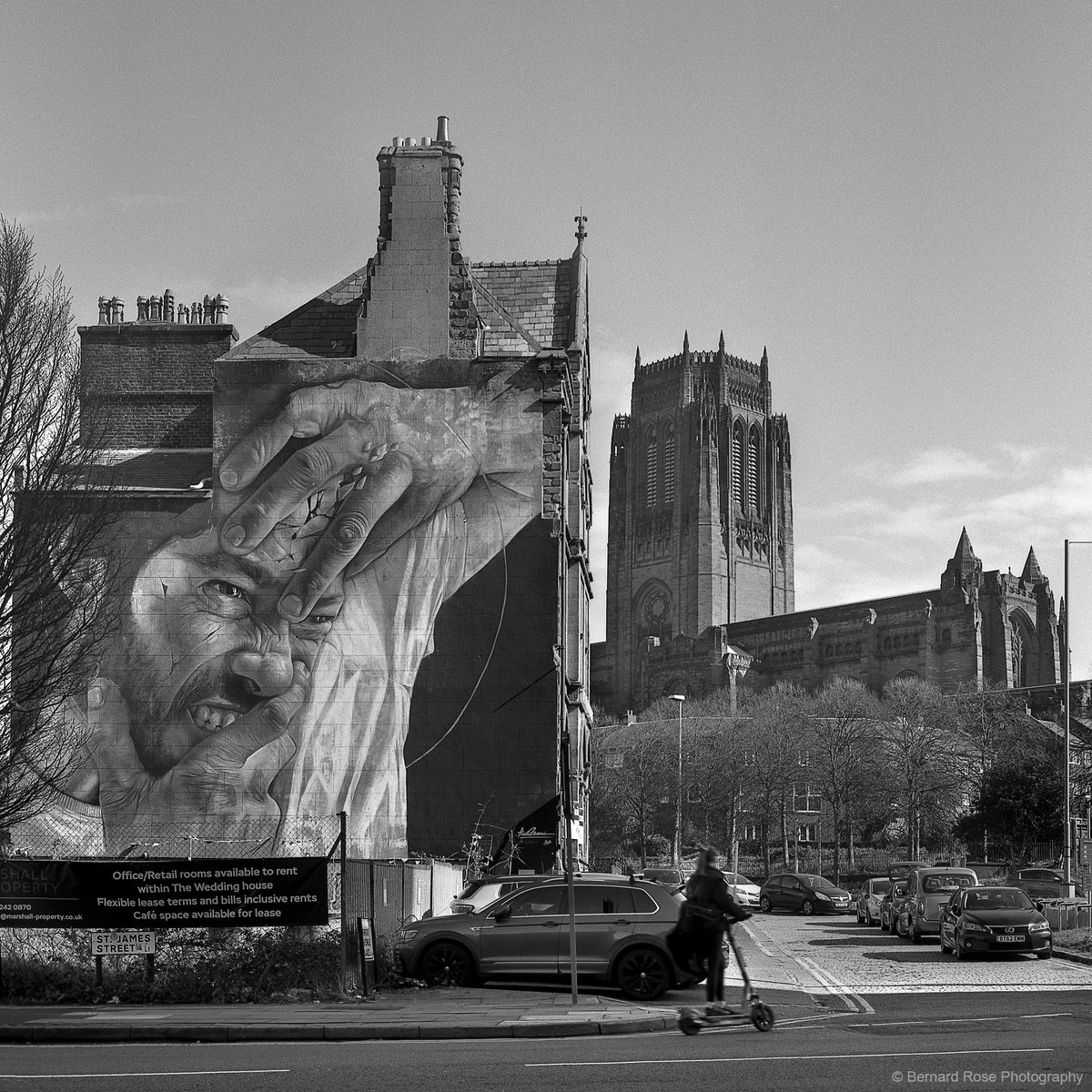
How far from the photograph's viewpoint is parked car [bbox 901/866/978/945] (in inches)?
1294

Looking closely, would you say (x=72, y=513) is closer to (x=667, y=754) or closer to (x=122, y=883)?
(x=122, y=883)

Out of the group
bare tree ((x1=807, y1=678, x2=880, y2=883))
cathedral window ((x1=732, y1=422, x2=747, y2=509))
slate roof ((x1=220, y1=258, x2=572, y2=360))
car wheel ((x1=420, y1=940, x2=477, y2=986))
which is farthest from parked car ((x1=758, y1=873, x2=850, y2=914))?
cathedral window ((x1=732, y1=422, x2=747, y2=509))

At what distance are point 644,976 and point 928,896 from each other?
51.6 ft

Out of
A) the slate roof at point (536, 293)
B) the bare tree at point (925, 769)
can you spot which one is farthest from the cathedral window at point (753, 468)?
the slate roof at point (536, 293)

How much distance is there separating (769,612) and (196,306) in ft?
415

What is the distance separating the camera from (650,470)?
165 meters

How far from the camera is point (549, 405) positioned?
123 ft

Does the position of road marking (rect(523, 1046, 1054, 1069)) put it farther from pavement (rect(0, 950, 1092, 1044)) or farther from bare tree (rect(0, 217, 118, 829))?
bare tree (rect(0, 217, 118, 829))

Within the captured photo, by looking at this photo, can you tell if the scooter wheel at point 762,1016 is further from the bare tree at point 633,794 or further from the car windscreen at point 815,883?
the bare tree at point 633,794

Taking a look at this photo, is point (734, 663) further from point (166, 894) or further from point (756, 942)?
point (166, 894)

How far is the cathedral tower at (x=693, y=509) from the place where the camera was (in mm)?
158625

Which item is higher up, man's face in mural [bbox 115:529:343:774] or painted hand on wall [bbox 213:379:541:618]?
painted hand on wall [bbox 213:379:541:618]

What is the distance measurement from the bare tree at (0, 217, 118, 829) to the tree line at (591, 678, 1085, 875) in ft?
187

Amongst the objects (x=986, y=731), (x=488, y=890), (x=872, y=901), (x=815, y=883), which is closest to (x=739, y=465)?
(x=986, y=731)
